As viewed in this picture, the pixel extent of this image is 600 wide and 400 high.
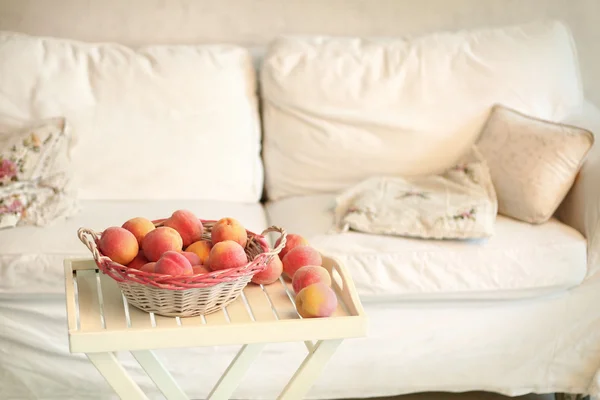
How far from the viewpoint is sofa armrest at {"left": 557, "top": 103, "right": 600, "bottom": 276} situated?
2100 mm

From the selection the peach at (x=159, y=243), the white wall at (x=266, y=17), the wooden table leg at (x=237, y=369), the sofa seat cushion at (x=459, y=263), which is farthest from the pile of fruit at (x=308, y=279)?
the white wall at (x=266, y=17)

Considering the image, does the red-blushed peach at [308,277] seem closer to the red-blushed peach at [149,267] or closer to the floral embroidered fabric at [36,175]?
the red-blushed peach at [149,267]

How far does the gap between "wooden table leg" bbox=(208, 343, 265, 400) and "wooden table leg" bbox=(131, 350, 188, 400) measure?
3.0 inches

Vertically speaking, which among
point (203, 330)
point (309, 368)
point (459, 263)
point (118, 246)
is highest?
point (118, 246)

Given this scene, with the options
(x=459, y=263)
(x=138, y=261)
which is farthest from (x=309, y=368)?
(x=459, y=263)

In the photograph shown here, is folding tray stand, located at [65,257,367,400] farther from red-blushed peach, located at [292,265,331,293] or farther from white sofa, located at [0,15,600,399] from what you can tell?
white sofa, located at [0,15,600,399]

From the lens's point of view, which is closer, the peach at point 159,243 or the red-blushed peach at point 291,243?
the peach at point 159,243

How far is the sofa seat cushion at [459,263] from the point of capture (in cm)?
200

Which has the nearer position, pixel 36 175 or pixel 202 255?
pixel 202 255

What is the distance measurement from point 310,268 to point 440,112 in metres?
1.14

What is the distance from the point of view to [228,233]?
141 cm

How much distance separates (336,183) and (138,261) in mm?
1127

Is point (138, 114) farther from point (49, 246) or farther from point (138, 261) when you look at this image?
point (138, 261)

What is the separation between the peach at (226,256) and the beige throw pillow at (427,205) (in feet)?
2.63
